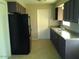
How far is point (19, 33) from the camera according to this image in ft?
15.6

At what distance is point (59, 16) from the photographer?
269 inches

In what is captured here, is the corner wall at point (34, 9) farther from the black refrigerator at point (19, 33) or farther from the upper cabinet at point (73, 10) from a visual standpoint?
the upper cabinet at point (73, 10)

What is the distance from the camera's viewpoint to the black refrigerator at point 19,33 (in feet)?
15.4

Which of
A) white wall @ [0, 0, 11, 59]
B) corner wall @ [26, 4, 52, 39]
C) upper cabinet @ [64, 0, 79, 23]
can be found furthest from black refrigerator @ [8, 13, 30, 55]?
corner wall @ [26, 4, 52, 39]

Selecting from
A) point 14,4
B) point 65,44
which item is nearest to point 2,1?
point 14,4

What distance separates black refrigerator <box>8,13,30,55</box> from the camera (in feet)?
15.4

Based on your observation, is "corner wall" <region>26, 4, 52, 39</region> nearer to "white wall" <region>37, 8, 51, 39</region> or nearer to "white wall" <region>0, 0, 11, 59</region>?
"white wall" <region>37, 8, 51, 39</region>

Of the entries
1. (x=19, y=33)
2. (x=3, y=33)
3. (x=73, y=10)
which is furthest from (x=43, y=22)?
(x=73, y=10)

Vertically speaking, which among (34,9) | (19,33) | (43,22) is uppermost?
(34,9)

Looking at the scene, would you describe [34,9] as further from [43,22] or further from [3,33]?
[3,33]

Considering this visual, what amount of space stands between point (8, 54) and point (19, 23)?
132 cm

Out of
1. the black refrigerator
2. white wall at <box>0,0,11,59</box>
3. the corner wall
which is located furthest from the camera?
the corner wall

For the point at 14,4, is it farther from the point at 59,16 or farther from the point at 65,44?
the point at 59,16

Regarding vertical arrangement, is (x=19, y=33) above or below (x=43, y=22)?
below
